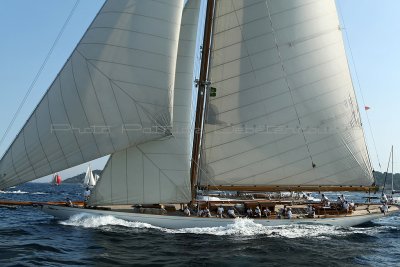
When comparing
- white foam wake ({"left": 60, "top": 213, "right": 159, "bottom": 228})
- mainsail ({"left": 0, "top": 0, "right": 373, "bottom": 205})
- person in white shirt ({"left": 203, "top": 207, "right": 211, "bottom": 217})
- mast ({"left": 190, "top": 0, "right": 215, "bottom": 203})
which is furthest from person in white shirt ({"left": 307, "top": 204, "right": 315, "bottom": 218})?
white foam wake ({"left": 60, "top": 213, "right": 159, "bottom": 228})

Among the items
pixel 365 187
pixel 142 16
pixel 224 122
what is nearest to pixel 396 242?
pixel 365 187

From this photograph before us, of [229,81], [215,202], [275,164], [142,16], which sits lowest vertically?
[215,202]

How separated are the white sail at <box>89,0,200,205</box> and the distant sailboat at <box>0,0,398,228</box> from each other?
0.17 ft

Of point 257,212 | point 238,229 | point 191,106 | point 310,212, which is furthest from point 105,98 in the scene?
point 310,212

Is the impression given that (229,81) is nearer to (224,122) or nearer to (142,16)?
(224,122)

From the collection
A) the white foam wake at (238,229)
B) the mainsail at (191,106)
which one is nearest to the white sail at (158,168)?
the mainsail at (191,106)

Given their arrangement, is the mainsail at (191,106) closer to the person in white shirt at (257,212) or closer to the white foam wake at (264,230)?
the person in white shirt at (257,212)

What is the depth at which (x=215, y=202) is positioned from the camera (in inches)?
915

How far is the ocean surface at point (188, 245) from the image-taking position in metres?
14.7

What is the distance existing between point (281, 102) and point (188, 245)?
1020 cm

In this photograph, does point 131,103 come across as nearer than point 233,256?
No

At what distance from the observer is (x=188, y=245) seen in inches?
680

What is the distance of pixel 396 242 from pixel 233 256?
10373 mm

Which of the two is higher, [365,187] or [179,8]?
[179,8]
